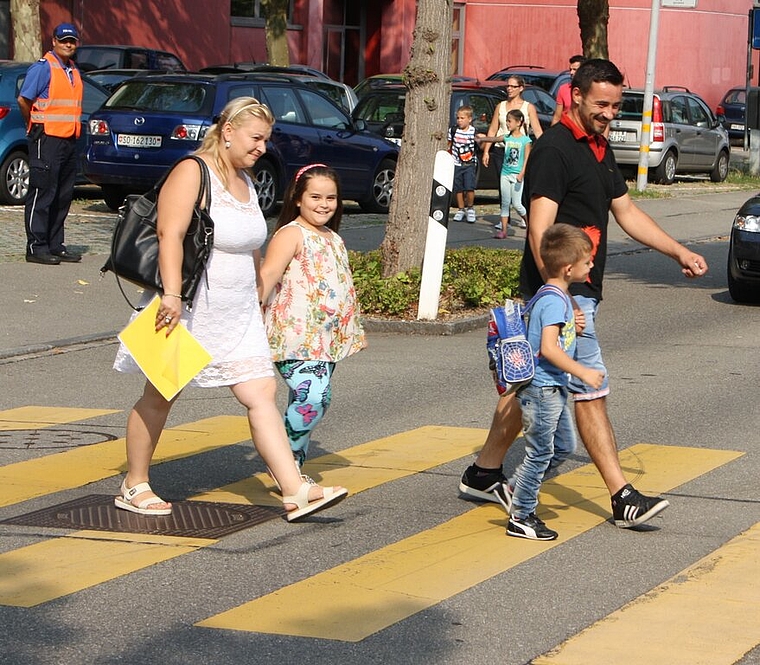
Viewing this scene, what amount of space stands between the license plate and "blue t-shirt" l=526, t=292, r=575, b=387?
43.1 feet

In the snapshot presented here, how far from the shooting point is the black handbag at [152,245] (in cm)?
634

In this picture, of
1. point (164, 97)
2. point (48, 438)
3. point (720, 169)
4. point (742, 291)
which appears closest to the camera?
point (48, 438)

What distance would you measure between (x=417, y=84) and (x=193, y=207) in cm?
735

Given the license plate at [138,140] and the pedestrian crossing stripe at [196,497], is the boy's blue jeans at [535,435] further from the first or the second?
the license plate at [138,140]

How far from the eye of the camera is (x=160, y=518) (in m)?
6.65

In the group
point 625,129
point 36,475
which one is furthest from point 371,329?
point 625,129

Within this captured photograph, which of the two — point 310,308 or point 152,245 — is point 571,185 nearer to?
point 310,308

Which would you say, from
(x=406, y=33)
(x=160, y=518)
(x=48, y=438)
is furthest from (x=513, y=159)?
(x=406, y=33)

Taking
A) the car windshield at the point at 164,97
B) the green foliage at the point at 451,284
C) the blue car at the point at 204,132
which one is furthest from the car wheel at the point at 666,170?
the green foliage at the point at 451,284

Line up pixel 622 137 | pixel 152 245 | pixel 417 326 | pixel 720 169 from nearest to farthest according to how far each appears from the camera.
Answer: pixel 152 245 → pixel 417 326 → pixel 622 137 → pixel 720 169

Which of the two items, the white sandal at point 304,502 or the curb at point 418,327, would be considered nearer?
the white sandal at point 304,502

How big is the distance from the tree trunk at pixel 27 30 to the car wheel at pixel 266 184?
714 cm

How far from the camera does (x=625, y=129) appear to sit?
92.8 ft

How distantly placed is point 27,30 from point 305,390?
19.4m
